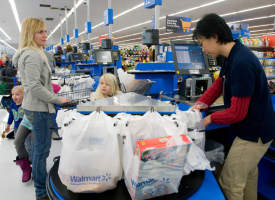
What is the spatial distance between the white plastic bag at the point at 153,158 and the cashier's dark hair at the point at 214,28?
67 centimetres

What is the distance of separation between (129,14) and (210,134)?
12.0 m

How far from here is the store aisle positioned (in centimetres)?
235

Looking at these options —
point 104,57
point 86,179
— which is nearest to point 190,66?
point 86,179

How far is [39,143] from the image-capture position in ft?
6.55

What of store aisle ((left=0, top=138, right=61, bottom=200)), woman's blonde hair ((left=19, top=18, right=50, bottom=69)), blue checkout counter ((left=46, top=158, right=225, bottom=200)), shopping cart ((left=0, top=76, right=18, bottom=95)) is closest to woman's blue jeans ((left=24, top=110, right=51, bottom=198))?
store aisle ((left=0, top=138, right=61, bottom=200))

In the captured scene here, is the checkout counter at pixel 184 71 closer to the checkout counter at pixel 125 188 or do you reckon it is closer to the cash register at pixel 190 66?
the cash register at pixel 190 66

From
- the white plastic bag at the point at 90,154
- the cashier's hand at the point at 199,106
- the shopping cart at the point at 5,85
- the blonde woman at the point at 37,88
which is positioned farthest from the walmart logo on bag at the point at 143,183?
the shopping cart at the point at 5,85

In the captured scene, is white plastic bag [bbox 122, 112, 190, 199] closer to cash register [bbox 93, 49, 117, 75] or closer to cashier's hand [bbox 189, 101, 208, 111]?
cashier's hand [bbox 189, 101, 208, 111]

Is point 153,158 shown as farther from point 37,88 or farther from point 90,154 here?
point 37,88

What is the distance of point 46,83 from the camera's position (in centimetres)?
199

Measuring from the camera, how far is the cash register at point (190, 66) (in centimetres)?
213

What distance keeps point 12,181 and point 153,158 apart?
2542mm

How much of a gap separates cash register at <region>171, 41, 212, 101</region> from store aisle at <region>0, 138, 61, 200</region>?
2.08 meters

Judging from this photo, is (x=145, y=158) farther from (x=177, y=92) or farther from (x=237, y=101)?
(x=177, y=92)
